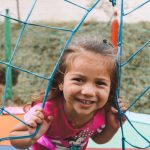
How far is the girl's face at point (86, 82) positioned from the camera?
825 mm

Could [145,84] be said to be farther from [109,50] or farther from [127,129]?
[109,50]

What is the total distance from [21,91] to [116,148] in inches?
54.2

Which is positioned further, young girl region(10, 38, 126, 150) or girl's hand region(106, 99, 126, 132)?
girl's hand region(106, 99, 126, 132)

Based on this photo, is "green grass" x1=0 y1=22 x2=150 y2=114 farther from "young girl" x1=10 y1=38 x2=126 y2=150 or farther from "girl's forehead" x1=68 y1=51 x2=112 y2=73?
"girl's forehead" x1=68 y1=51 x2=112 y2=73

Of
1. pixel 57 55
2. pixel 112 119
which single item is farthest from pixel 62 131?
pixel 57 55

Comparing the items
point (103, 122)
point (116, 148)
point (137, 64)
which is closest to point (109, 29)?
point (137, 64)

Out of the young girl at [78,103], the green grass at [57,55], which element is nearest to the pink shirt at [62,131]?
the young girl at [78,103]

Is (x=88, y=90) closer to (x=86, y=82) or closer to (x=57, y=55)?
(x=86, y=82)

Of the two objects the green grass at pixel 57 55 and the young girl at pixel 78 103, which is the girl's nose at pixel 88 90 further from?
the green grass at pixel 57 55

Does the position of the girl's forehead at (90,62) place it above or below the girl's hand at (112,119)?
above

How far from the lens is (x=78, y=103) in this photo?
33.0 inches

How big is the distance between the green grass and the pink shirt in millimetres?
1542

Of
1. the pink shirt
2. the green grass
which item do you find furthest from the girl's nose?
the green grass

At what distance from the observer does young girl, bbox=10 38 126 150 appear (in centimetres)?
83
